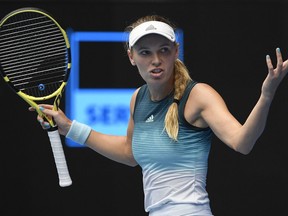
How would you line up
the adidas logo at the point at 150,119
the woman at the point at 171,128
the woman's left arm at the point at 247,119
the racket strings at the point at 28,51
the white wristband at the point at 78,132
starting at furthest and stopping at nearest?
the racket strings at the point at 28,51
the white wristband at the point at 78,132
the adidas logo at the point at 150,119
the woman at the point at 171,128
the woman's left arm at the point at 247,119

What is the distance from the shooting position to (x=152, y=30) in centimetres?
366

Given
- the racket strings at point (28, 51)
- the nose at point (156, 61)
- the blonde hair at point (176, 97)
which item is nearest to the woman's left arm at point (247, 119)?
the blonde hair at point (176, 97)

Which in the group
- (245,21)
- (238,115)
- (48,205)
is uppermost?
(245,21)

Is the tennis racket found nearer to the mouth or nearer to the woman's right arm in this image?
the woman's right arm

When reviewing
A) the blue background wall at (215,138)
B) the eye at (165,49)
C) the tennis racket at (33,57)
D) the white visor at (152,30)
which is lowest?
the blue background wall at (215,138)

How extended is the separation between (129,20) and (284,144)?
121 cm

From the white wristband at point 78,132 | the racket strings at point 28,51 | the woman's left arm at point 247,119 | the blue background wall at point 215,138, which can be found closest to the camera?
the woman's left arm at point 247,119

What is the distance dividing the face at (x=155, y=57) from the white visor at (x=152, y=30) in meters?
0.02

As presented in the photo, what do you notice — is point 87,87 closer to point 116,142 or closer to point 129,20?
point 129,20

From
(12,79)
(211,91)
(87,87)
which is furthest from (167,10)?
(211,91)

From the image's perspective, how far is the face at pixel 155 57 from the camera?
3656mm

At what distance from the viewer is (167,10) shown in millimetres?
5691

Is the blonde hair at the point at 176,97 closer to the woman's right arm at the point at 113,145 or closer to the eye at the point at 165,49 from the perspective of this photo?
the eye at the point at 165,49

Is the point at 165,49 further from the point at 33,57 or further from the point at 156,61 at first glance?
the point at 33,57
